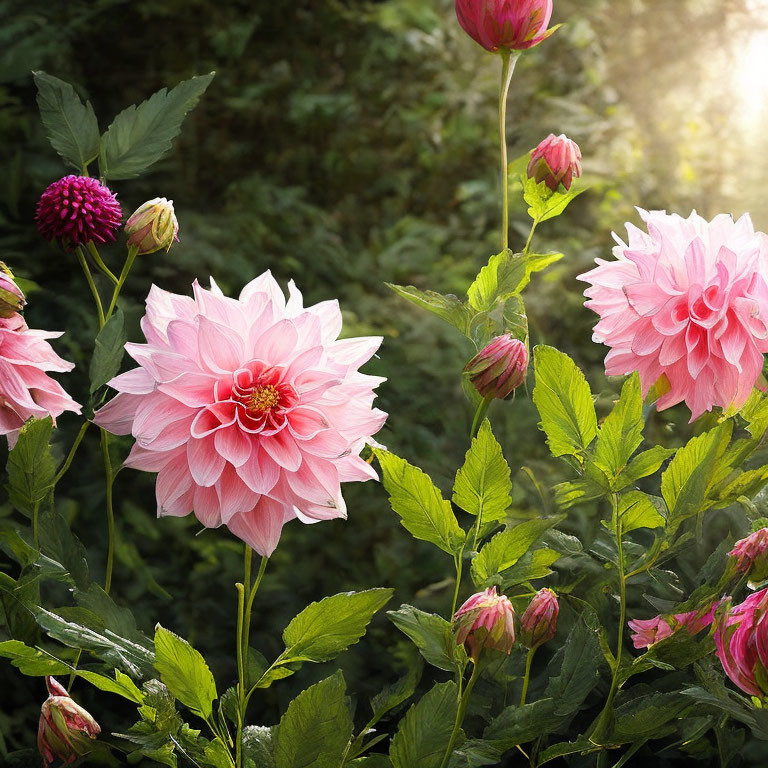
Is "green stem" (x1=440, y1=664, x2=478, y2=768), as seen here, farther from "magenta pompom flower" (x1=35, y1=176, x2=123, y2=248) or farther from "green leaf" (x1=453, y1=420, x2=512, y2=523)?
"magenta pompom flower" (x1=35, y1=176, x2=123, y2=248)

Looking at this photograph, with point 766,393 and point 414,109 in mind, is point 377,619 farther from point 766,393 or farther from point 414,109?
point 414,109

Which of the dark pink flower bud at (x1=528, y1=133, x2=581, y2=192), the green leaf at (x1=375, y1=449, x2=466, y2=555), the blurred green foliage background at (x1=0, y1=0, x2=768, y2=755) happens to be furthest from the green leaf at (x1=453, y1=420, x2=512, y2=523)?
the blurred green foliage background at (x1=0, y1=0, x2=768, y2=755)

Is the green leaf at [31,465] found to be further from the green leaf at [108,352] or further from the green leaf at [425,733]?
the green leaf at [425,733]

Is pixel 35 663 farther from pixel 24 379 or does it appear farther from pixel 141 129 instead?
pixel 141 129

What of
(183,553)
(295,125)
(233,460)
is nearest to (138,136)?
(233,460)

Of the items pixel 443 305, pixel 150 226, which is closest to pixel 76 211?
pixel 150 226

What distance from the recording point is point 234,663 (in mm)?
807

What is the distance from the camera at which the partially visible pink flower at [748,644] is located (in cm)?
30

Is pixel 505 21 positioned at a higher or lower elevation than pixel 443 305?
higher

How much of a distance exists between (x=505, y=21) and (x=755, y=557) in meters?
0.24

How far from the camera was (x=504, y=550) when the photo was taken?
1.16 feet

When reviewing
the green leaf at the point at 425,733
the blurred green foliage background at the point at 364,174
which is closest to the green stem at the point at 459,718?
the green leaf at the point at 425,733

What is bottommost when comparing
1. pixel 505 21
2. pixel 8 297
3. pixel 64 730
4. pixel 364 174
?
pixel 364 174

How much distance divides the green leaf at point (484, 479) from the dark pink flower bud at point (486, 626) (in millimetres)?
43
